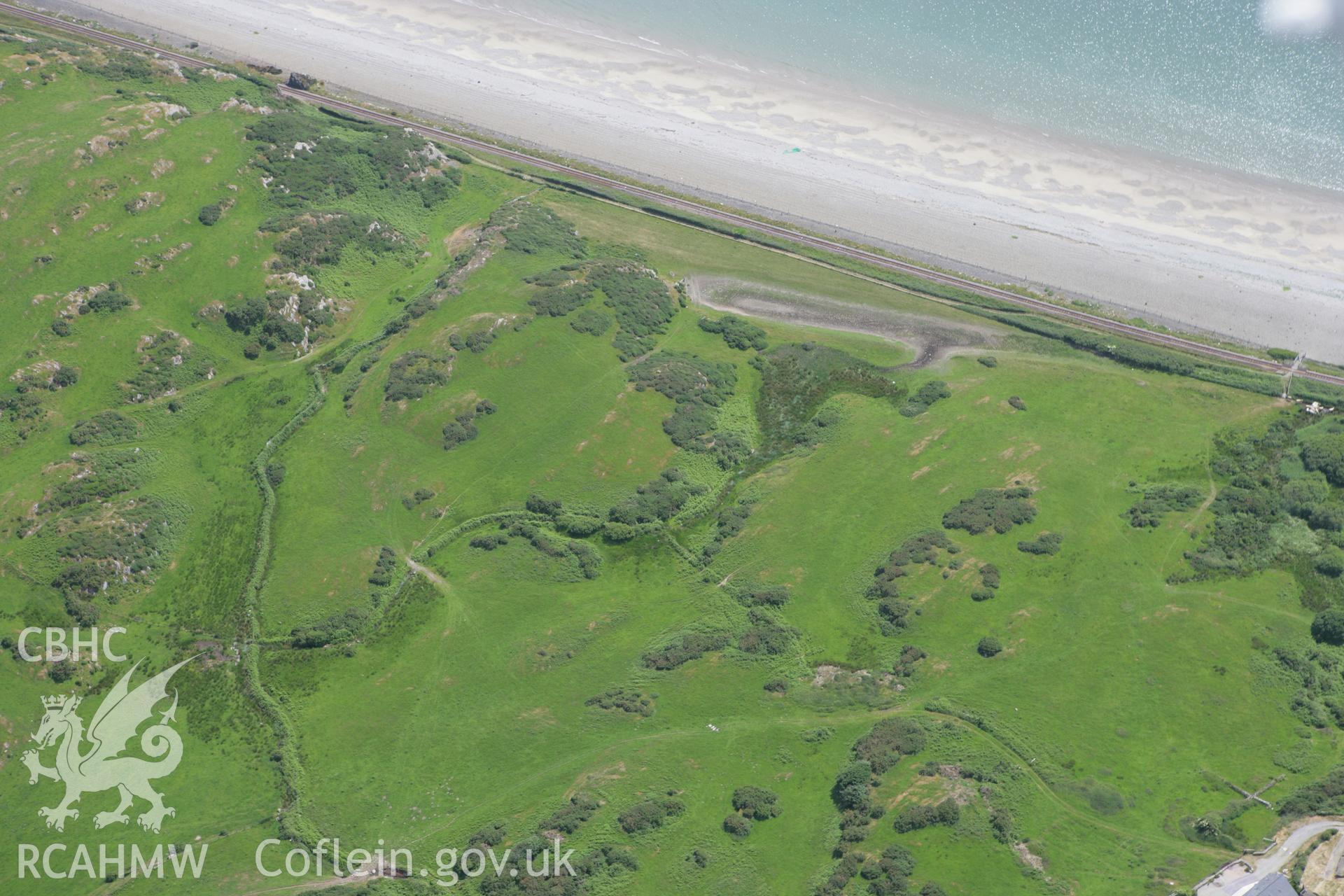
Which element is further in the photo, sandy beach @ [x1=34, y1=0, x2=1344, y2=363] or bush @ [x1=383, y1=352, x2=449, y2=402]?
sandy beach @ [x1=34, y1=0, x2=1344, y2=363]

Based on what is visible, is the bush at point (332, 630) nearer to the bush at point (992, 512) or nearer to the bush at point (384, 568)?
the bush at point (384, 568)

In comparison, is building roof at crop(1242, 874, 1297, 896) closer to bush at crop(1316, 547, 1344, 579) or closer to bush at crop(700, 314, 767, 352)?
bush at crop(1316, 547, 1344, 579)

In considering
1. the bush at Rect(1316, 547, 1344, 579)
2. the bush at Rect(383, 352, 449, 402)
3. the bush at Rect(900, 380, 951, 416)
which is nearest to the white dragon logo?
the bush at Rect(383, 352, 449, 402)

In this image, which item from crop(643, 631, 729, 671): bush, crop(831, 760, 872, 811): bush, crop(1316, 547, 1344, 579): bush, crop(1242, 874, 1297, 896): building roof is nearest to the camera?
crop(1242, 874, 1297, 896): building roof

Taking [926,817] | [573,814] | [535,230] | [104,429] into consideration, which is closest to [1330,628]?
[926,817]

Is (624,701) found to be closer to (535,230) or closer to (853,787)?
(853,787)

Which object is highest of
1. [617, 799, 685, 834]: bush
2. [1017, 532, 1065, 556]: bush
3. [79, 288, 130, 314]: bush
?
[1017, 532, 1065, 556]: bush

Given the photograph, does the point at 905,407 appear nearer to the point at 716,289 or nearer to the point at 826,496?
the point at 826,496
